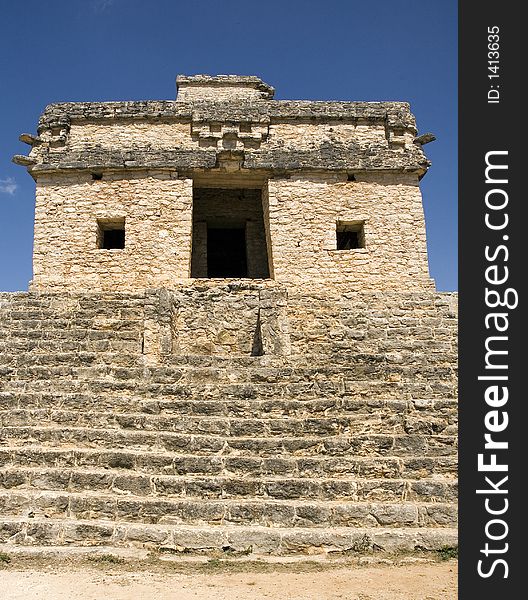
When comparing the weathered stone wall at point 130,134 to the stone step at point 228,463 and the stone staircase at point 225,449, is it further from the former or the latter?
the stone step at point 228,463

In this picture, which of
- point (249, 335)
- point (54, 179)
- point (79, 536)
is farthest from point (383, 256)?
point (79, 536)

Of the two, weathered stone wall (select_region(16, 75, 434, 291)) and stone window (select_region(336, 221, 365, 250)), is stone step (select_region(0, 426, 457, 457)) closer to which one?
weathered stone wall (select_region(16, 75, 434, 291))

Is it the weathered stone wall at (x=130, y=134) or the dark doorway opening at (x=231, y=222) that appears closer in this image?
the weathered stone wall at (x=130, y=134)

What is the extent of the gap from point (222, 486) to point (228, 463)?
28 cm

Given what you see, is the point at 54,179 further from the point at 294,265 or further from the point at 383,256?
the point at 383,256

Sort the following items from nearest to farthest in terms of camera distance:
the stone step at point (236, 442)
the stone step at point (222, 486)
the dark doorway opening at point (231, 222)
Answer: the stone step at point (222, 486)
the stone step at point (236, 442)
the dark doorway opening at point (231, 222)

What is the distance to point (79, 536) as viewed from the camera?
16.1 feet

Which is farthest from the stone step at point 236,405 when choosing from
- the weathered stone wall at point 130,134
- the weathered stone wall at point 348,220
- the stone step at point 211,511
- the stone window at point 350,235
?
the weathered stone wall at point 130,134

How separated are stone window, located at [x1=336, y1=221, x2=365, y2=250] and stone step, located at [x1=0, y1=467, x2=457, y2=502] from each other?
7.42m

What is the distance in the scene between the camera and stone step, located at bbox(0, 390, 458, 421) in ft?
20.8

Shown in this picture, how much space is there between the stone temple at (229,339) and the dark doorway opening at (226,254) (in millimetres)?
51

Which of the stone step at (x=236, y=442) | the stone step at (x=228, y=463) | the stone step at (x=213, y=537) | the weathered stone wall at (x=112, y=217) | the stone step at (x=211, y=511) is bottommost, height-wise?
the stone step at (x=213, y=537)

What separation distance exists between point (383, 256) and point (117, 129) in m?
7.21

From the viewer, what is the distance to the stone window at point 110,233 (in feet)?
39.3
